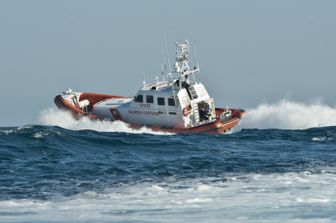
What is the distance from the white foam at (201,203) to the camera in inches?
1076

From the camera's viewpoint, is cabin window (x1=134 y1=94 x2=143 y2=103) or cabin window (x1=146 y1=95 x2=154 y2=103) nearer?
cabin window (x1=146 y1=95 x2=154 y2=103)

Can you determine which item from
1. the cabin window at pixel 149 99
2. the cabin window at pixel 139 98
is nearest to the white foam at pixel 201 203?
the cabin window at pixel 149 99

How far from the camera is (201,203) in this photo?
1165 inches

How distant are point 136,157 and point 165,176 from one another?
5.78 metres

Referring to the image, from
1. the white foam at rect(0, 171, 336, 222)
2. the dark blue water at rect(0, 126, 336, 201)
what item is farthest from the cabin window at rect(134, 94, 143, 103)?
the white foam at rect(0, 171, 336, 222)

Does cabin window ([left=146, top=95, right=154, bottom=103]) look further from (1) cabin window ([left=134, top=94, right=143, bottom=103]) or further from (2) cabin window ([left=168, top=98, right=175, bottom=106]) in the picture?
(2) cabin window ([left=168, top=98, right=175, bottom=106])

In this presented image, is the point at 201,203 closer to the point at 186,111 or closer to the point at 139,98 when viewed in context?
the point at 186,111

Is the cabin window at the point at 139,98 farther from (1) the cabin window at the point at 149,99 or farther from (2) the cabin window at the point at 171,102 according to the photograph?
(2) the cabin window at the point at 171,102

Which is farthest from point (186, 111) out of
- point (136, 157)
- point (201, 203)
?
point (201, 203)

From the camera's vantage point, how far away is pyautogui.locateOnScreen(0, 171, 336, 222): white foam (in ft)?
→ 89.7

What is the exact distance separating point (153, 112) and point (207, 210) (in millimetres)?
25529

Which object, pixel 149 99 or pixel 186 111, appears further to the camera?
pixel 149 99

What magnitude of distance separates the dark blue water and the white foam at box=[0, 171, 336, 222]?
3.63 ft

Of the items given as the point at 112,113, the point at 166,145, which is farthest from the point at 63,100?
the point at 166,145
